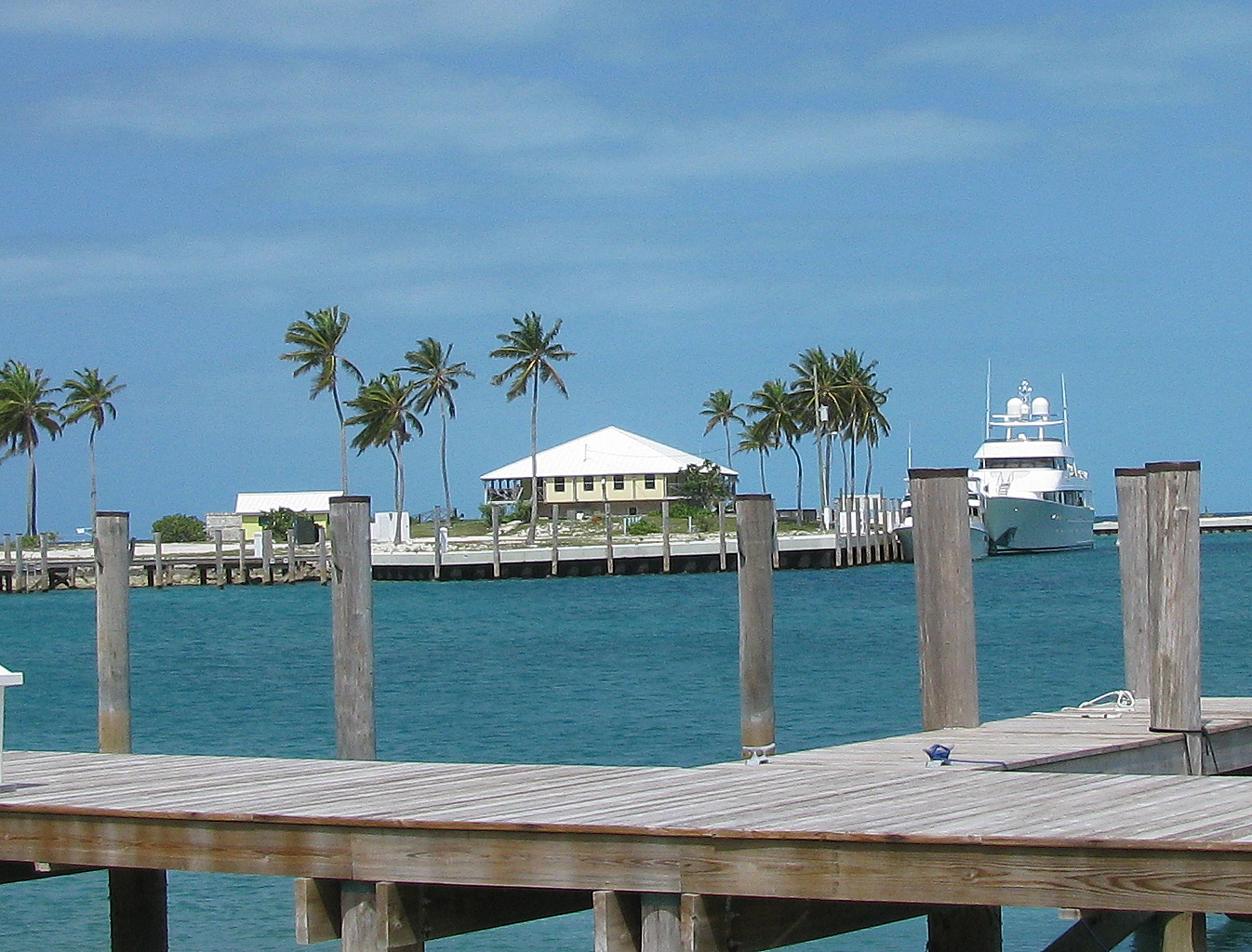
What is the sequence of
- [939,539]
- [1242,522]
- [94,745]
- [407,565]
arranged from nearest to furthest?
[939,539], [94,745], [407,565], [1242,522]

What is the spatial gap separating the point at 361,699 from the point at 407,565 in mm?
67130

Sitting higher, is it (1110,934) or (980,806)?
(980,806)

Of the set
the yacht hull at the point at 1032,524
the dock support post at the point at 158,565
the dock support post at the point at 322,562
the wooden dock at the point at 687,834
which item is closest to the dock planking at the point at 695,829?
the wooden dock at the point at 687,834

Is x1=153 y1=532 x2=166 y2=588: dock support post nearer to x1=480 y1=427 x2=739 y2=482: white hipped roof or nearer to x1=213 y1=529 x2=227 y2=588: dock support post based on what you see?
x1=213 y1=529 x2=227 y2=588: dock support post

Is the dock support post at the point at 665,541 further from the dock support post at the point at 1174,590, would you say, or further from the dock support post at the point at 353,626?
the dock support post at the point at 1174,590

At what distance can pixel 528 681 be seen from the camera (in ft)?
113

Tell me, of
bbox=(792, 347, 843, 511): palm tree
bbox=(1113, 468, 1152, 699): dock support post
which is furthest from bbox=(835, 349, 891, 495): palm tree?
bbox=(1113, 468, 1152, 699): dock support post

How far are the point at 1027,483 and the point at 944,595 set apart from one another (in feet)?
252

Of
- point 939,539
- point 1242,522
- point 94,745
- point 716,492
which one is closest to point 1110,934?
point 939,539

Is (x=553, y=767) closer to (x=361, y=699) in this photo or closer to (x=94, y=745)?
(x=361, y=699)

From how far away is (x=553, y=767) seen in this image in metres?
9.44

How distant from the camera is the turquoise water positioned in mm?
13805

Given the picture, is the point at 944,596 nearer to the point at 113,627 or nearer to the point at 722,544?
the point at 113,627

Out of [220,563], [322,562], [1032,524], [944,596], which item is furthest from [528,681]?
[1032,524]
